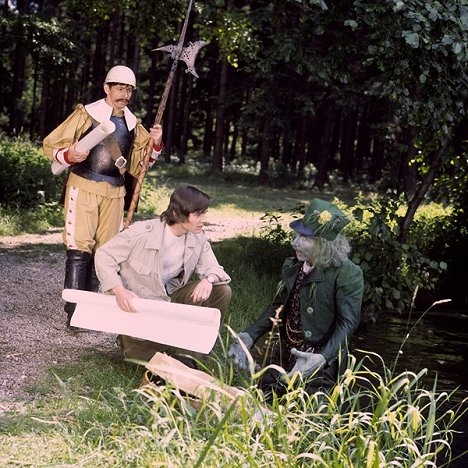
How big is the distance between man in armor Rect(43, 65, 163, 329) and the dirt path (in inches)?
15.4

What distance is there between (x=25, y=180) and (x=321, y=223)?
9670 mm

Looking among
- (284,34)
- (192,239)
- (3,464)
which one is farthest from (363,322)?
(3,464)

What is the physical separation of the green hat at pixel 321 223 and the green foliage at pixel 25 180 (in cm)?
891

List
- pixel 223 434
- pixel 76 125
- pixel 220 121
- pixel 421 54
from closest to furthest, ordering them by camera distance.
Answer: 1. pixel 223 434
2. pixel 76 125
3. pixel 421 54
4. pixel 220 121

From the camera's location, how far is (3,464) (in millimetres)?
4223

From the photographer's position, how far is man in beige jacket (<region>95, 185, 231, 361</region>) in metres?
5.71

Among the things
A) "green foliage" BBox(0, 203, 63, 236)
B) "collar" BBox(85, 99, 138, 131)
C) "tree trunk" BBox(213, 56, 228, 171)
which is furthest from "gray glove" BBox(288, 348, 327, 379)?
"tree trunk" BBox(213, 56, 228, 171)

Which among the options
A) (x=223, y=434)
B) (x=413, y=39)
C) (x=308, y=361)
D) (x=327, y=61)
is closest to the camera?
(x=223, y=434)

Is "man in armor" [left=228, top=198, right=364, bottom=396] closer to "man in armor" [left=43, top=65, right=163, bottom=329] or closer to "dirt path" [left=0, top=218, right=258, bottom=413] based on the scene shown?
"dirt path" [left=0, top=218, right=258, bottom=413]

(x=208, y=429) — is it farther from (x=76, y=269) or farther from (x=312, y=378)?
(x=76, y=269)

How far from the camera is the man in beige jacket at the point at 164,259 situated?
18.7 feet

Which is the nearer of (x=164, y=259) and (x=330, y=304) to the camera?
(x=330, y=304)

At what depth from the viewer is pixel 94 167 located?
7.05 metres

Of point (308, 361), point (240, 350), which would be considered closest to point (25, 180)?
point (240, 350)
